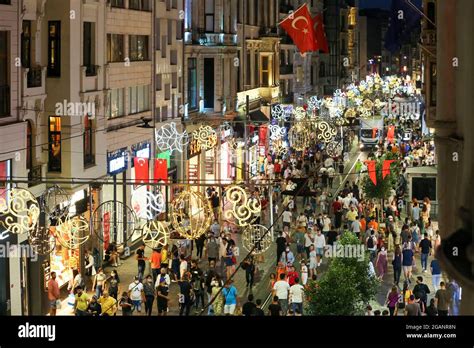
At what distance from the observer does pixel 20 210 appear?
59.0 feet

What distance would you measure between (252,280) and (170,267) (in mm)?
1896

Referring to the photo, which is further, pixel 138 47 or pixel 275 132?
pixel 275 132

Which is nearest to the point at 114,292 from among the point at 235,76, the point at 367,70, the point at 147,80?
the point at 147,80

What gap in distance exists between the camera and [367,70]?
140 meters

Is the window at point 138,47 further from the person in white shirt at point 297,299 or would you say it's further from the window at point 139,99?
the person in white shirt at point 297,299

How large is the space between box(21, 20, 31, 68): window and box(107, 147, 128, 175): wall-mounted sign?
5841 mm

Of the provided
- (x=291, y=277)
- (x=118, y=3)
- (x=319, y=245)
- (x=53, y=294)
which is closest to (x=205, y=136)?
(x=118, y=3)

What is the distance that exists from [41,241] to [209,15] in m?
22.9

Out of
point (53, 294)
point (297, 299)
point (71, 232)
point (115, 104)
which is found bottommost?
point (53, 294)

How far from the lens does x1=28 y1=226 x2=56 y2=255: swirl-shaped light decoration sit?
1905 centimetres

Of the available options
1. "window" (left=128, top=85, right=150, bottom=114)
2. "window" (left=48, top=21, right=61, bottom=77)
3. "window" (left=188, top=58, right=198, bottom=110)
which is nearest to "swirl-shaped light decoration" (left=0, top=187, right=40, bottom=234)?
"window" (left=48, top=21, right=61, bottom=77)

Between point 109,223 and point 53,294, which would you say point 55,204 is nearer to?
point 53,294

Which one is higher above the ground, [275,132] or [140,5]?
[140,5]
